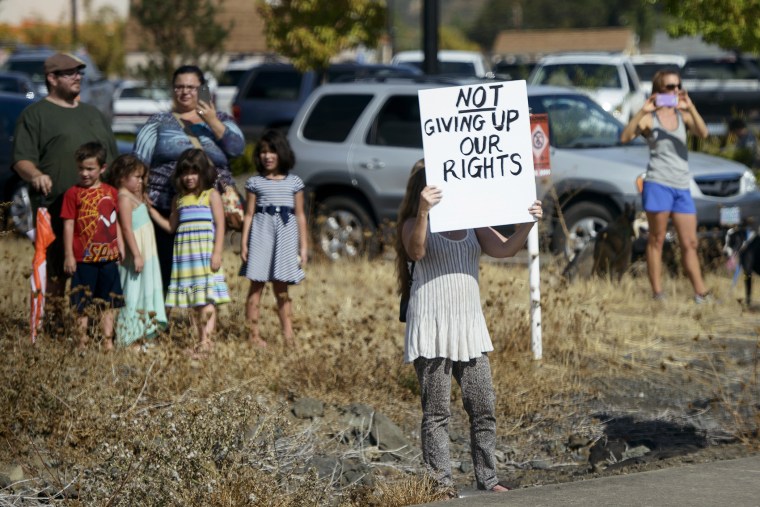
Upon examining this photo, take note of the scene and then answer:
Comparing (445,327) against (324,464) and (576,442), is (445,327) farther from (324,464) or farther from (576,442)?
(576,442)

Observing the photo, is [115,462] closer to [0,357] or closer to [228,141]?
[0,357]

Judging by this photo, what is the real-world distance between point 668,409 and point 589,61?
17383mm

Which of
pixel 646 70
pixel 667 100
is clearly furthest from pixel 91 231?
pixel 646 70

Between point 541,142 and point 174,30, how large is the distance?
61.9 feet

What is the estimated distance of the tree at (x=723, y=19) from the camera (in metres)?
11.3

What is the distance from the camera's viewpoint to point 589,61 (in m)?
24.0

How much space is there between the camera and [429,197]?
534cm

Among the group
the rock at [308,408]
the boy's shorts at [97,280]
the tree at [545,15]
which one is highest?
the tree at [545,15]

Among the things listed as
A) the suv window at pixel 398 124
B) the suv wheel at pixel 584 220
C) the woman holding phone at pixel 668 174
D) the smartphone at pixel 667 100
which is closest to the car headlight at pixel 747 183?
the suv wheel at pixel 584 220

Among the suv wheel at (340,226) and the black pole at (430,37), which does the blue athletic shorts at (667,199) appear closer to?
the suv wheel at (340,226)

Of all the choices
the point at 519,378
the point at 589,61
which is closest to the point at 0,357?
the point at 519,378

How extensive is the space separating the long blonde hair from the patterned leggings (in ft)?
1.24

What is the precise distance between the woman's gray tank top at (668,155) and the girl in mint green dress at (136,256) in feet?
12.9

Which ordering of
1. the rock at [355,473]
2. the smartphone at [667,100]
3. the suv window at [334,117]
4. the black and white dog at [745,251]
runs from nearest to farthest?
the rock at [355,473] < the black and white dog at [745,251] < the smartphone at [667,100] < the suv window at [334,117]
